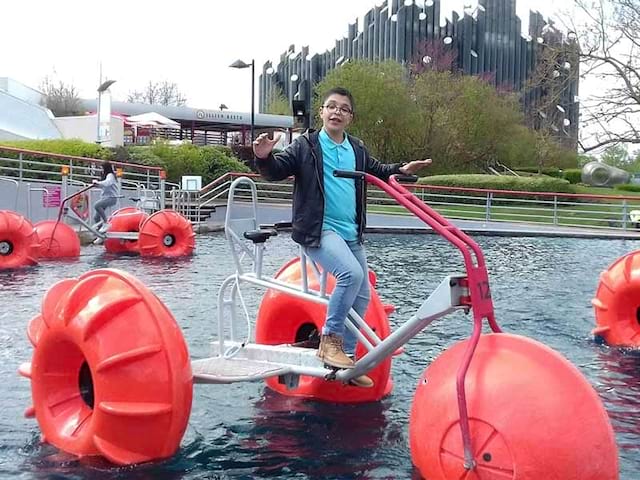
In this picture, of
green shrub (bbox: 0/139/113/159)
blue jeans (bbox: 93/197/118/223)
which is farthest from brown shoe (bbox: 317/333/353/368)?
green shrub (bbox: 0/139/113/159)

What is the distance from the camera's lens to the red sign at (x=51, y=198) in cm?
1930

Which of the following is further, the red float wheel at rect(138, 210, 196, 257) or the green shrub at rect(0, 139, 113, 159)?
the green shrub at rect(0, 139, 113, 159)

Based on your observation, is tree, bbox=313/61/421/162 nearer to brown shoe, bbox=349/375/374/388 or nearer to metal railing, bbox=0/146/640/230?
metal railing, bbox=0/146/640/230

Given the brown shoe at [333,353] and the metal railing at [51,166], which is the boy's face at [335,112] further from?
the metal railing at [51,166]

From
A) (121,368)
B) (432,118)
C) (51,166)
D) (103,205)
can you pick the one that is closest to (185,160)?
(51,166)

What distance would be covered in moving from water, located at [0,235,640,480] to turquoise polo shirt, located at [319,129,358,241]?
132 cm

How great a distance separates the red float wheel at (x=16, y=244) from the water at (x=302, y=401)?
0.32 meters

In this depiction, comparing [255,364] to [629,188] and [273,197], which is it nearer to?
[273,197]

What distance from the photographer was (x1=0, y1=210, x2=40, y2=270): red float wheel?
1388 centimetres

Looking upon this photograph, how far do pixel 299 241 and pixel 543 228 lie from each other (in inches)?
835

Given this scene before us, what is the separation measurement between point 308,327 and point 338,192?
4.88ft

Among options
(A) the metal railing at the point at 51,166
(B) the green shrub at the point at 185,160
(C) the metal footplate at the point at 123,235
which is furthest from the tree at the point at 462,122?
(C) the metal footplate at the point at 123,235

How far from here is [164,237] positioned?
16.4 m

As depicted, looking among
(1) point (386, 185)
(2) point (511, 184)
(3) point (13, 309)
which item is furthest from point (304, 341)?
(2) point (511, 184)
